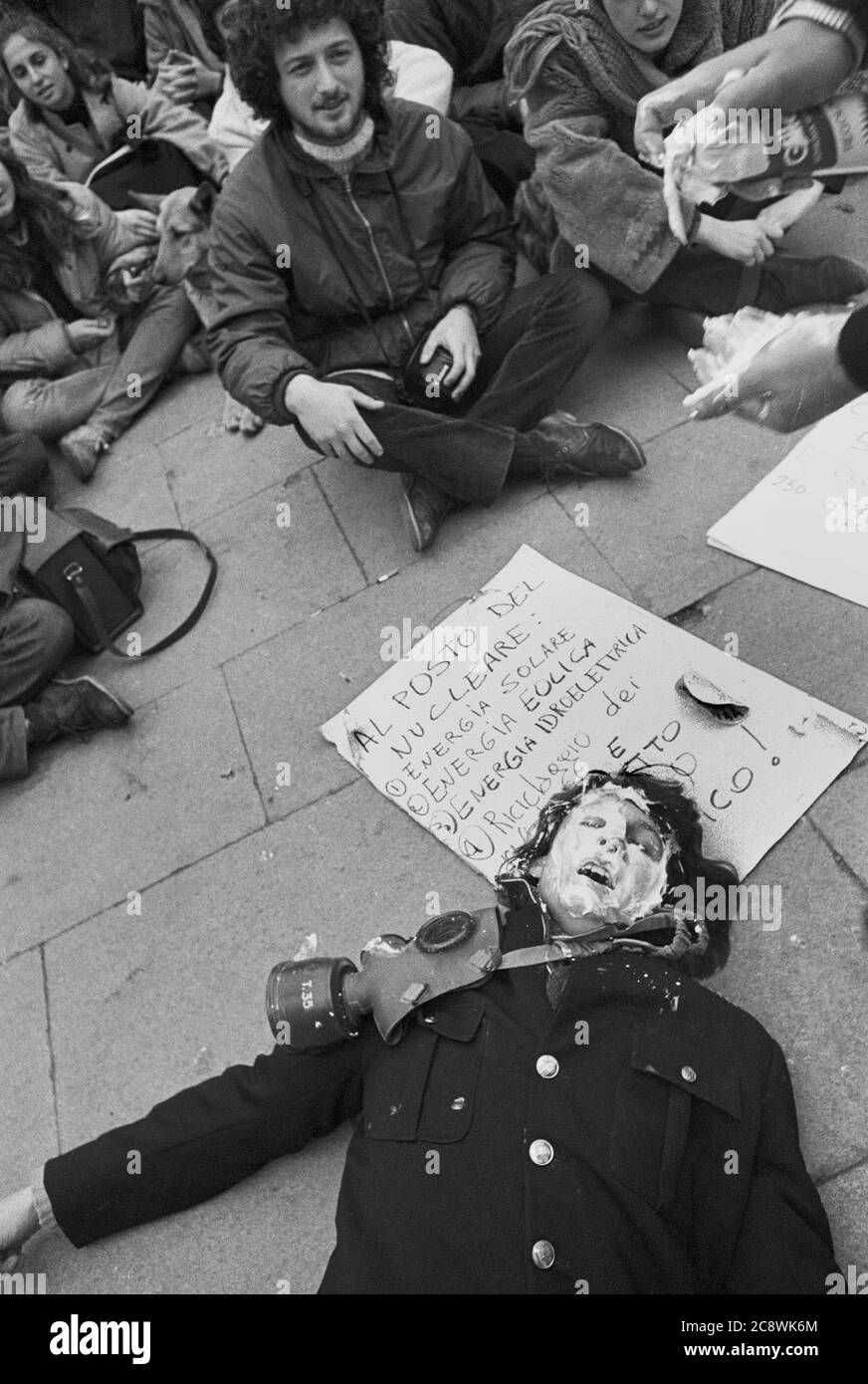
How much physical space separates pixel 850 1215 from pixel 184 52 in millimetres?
3654

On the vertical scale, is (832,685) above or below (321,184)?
below

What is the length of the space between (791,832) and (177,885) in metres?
1.10

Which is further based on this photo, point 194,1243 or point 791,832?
point 791,832

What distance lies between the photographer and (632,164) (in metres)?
2.13

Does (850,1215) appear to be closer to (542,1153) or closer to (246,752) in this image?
(542,1153)

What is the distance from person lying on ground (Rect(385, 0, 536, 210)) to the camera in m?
2.84

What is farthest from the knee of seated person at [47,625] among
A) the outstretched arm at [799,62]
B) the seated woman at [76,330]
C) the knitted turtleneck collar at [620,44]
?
the outstretched arm at [799,62]

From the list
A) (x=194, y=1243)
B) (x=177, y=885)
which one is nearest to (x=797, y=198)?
(x=177, y=885)

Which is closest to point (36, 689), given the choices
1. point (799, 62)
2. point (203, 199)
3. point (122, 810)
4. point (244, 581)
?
point (122, 810)

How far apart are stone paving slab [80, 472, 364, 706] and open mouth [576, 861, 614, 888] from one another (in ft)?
3.49

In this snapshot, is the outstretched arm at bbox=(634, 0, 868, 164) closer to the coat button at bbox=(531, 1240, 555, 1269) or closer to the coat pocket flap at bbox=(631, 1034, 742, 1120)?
the coat pocket flap at bbox=(631, 1034, 742, 1120)
